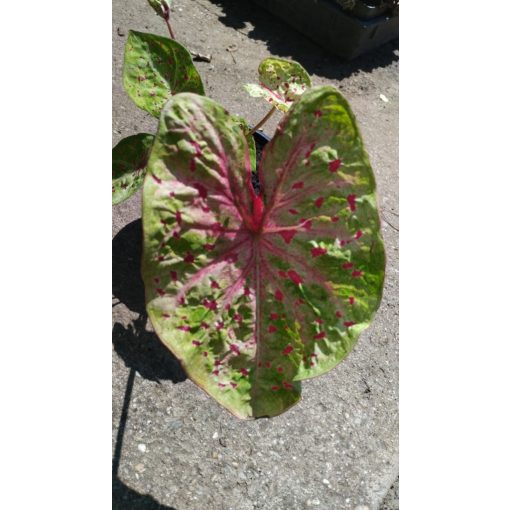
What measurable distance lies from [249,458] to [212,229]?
2.07 feet

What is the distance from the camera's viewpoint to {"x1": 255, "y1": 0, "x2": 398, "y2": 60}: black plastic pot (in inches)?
91.4

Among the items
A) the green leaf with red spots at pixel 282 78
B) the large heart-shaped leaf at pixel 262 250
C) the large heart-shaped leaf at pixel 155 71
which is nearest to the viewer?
the large heart-shaped leaf at pixel 262 250

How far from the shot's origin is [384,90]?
2.39m

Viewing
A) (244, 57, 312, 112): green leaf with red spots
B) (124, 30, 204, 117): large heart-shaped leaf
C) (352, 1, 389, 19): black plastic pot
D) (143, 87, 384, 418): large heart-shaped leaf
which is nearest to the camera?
(143, 87, 384, 418): large heart-shaped leaf

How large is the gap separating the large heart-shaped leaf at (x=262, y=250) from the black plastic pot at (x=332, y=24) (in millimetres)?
1753

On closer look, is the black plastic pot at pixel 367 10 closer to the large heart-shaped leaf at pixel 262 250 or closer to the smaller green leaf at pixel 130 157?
the smaller green leaf at pixel 130 157

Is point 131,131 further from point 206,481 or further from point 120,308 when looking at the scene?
point 206,481

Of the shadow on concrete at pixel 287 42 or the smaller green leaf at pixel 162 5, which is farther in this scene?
the shadow on concrete at pixel 287 42

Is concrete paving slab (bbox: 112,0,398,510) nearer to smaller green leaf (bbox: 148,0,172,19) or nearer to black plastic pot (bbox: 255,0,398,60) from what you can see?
smaller green leaf (bbox: 148,0,172,19)

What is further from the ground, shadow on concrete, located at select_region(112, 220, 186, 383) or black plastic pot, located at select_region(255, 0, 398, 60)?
black plastic pot, located at select_region(255, 0, 398, 60)

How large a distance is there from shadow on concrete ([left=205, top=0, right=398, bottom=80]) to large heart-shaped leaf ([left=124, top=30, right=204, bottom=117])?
1.35 metres

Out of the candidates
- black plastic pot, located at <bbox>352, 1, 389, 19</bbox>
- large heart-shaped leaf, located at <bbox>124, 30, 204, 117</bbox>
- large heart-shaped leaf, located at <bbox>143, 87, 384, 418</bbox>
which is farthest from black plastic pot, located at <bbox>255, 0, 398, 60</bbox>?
large heart-shaped leaf, located at <bbox>143, 87, 384, 418</bbox>

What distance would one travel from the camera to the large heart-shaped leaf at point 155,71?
3.47 ft

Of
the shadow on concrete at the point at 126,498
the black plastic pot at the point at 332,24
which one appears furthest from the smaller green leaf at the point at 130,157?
the black plastic pot at the point at 332,24
